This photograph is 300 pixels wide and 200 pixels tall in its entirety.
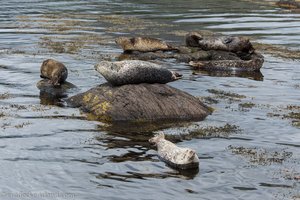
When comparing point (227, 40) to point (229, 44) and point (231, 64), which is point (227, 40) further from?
point (231, 64)

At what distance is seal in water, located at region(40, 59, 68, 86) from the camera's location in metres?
24.2

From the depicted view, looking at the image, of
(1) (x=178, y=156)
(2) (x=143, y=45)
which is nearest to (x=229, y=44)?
(2) (x=143, y=45)

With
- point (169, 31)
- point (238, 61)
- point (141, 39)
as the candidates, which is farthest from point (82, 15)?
point (238, 61)

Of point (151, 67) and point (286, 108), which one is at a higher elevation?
point (151, 67)

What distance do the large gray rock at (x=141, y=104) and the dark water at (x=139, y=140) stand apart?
61 cm

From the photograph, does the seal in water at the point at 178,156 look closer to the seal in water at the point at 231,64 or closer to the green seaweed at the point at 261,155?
Result: the green seaweed at the point at 261,155

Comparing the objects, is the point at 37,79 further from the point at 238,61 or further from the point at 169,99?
the point at 238,61

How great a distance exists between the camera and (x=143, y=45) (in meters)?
33.7

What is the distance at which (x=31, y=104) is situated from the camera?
22.0 meters

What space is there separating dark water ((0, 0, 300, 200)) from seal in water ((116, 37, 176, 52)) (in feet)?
3.34

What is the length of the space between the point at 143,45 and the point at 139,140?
17.0 m

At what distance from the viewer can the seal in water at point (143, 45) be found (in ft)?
111

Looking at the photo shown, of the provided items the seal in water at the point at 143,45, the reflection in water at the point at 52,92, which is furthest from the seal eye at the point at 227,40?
the reflection in water at the point at 52,92

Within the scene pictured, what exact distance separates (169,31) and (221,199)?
121 ft
